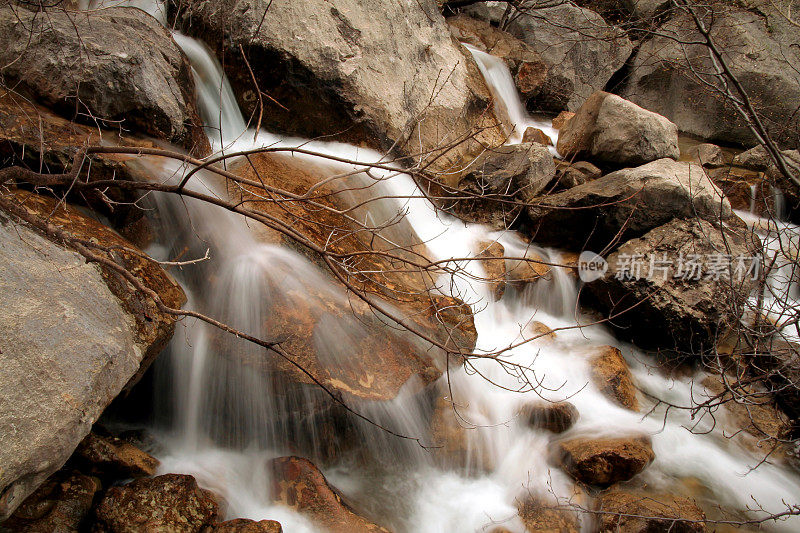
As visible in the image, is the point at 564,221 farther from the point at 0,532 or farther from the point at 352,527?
the point at 0,532

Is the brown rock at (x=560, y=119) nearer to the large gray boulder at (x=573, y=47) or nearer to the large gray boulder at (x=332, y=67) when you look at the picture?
the large gray boulder at (x=573, y=47)

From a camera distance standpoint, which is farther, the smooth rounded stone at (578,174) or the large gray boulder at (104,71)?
the smooth rounded stone at (578,174)

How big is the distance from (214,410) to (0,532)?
4.21 ft

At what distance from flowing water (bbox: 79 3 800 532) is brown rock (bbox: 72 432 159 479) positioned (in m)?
0.32

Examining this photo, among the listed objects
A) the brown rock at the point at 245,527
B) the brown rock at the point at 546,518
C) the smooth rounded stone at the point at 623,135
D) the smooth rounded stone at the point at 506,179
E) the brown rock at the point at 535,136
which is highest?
the smooth rounded stone at the point at 623,135

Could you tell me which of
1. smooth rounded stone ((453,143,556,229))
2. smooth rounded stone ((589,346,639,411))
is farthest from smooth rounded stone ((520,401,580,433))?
smooth rounded stone ((453,143,556,229))

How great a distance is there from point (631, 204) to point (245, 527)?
15.8 ft

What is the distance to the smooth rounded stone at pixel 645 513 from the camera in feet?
10.2

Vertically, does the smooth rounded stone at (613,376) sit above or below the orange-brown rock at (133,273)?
below

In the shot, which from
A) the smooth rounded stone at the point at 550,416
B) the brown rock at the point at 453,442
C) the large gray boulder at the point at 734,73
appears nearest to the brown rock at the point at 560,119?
the large gray boulder at the point at 734,73

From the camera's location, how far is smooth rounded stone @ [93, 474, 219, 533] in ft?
7.91

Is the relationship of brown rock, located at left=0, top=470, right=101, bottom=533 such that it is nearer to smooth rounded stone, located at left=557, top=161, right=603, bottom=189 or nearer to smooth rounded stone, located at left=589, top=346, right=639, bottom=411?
smooth rounded stone, located at left=589, top=346, right=639, bottom=411

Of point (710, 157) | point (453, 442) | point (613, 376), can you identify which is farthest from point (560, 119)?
point (453, 442)

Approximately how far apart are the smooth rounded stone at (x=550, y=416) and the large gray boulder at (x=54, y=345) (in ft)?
9.18
